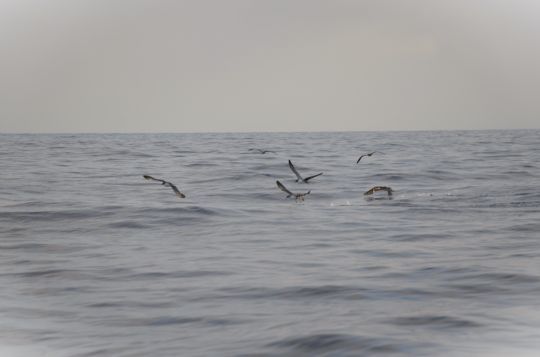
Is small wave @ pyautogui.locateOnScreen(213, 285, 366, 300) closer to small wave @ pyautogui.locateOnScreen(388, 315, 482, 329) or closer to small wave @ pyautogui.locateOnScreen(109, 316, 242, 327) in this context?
small wave @ pyautogui.locateOnScreen(109, 316, 242, 327)

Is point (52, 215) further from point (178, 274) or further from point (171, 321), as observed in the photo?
point (171, 321)

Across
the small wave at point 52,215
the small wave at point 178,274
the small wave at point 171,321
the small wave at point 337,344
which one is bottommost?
the small wave at point 337,344

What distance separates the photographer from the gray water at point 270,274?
733 cm

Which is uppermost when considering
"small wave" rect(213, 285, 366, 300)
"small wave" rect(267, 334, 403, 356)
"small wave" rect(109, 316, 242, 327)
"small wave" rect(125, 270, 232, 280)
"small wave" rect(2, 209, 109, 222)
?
"small wave" rect(2, 209, 109, 222)

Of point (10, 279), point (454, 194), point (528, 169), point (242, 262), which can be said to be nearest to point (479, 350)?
point (242, 262)

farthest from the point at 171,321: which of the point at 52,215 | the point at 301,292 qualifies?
the point at 52,215

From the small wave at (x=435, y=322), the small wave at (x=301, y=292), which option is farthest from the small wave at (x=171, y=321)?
the small wave at (x=435, y=322)

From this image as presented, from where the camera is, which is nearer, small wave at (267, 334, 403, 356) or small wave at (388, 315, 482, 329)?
small wave at (267, 334, 403, 356)

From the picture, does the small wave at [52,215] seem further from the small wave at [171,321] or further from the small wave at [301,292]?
the small wave at [171,321]

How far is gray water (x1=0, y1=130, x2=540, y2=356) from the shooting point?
24.1 feet

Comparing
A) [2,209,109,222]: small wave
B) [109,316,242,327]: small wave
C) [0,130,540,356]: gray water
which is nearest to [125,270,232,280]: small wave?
[0,130,540,356]: gray water

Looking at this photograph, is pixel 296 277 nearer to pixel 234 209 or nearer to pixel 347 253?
pixel 347 253

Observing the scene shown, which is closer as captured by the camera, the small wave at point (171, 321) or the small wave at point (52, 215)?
the small wave at point (171, 321)

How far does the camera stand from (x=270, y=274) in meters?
10.6
